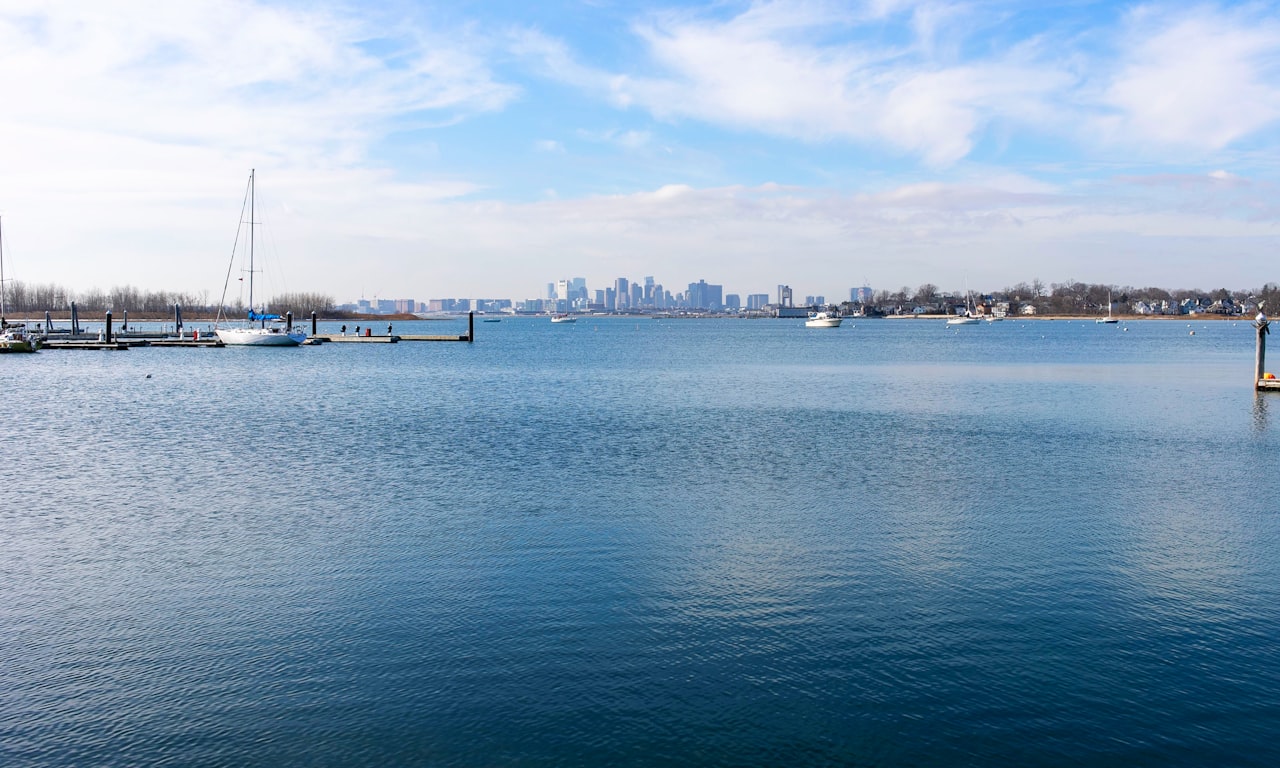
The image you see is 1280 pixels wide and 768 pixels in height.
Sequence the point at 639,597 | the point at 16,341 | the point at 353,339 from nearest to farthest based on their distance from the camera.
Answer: the point at 639,597, the point at 16,341, the point at 353,339

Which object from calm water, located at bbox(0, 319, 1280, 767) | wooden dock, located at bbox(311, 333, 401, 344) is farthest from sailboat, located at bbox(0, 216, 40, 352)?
calm water, located at bbox(0, 319, 1280, 767)

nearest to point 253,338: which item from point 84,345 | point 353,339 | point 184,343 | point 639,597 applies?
point 184,343

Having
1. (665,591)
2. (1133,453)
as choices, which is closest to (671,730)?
(665,591)

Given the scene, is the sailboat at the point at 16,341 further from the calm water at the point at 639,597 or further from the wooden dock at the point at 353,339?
the calm water at the point at 639,597

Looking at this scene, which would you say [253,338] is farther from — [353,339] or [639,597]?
[639,597]

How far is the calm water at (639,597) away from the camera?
29.2 feet

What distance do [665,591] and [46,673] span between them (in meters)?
7.18

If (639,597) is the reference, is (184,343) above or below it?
above

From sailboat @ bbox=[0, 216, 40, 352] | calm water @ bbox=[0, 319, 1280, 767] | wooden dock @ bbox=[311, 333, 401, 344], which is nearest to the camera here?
calm water @ bbox=[0, 319, 1280, 767]

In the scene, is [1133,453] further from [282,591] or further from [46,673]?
[46,673]

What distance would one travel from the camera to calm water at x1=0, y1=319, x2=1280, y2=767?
891 cm

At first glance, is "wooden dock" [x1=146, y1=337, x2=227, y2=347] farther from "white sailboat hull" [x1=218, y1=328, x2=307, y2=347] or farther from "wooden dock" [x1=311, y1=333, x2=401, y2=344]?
"wooden dock" [x1=311, y1=333, x2=401, y2=344]

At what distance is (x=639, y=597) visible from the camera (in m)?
12.8

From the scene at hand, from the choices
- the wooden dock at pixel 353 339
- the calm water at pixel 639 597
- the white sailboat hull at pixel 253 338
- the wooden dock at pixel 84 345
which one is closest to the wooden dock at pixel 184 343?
the white sailboat hull at pixel 253 338
